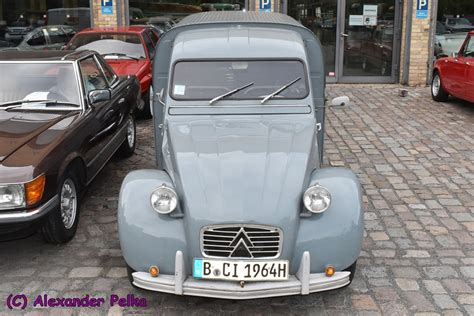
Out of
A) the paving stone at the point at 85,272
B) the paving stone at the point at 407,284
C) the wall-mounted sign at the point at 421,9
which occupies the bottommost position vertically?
the paving stone at the point at 85,272

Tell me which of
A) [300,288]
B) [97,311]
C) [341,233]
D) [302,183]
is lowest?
[97,311]

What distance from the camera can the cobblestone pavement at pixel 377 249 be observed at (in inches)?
151

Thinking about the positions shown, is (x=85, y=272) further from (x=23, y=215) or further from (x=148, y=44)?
(x=148, y=44)

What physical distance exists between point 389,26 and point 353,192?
10.2 m

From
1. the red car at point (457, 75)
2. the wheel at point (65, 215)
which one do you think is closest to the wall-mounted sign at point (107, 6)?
the red car at point (457, 75)

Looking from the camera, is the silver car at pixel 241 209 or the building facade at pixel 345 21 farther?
the building facade at pixel 345 21

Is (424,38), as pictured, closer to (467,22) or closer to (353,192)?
(467,22)

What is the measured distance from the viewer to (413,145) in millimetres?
7840

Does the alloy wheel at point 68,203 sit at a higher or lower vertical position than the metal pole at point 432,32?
lower

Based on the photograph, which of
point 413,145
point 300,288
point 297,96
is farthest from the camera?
point 413,145

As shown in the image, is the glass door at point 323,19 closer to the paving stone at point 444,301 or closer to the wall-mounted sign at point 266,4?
the wall-mounted sign at point 266,4

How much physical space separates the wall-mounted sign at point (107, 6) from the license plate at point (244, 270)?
10.4 meters

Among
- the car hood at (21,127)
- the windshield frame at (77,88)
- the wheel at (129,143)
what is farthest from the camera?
the wheel at (129,143)

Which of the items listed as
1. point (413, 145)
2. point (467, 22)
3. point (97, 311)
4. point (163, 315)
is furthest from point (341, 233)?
point (467, 22)
